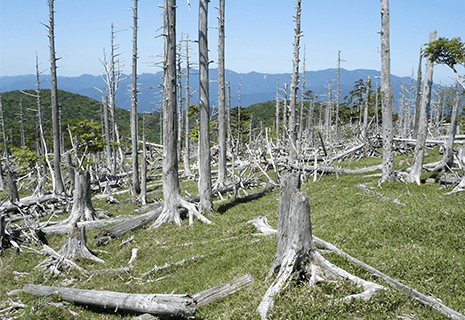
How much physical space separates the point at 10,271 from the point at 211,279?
6.43m

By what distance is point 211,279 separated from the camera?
663 centimetres

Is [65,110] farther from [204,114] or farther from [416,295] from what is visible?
[416,295]

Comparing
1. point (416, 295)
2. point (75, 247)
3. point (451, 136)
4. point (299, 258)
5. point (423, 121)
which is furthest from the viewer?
point (423, 121)

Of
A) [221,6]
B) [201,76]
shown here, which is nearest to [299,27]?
[221,6]

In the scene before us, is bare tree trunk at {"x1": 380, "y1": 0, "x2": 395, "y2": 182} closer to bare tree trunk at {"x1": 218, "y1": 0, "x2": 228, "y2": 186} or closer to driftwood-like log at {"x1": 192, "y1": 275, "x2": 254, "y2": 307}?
bare tree trunk at {"x1": 218, "y1": 0, "x2": 228, "y2": 186}

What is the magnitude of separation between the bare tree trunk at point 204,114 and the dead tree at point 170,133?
0.83 m

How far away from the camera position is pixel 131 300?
5.53 metres

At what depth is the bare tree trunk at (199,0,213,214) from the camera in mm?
12164

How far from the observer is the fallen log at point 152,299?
193 inches

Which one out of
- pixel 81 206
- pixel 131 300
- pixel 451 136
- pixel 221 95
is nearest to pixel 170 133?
pixel 81 206

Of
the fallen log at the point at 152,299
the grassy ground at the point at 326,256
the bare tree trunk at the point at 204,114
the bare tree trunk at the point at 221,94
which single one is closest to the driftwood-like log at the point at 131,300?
the fallen log at the point at 152,299

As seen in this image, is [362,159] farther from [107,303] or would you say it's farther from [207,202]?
[107,303]

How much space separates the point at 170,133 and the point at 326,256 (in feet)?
25.7

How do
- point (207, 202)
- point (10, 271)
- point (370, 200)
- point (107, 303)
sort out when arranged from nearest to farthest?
point (107, 303)
point (10, 271)
point (370, 200)
point (207, 202)
